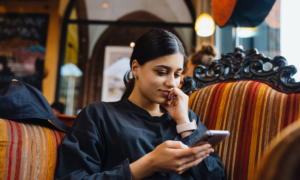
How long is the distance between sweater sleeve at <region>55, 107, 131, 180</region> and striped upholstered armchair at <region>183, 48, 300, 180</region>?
0.51 metres

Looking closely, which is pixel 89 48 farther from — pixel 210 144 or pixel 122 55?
pixel 210 144

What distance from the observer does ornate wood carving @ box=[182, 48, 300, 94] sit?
46.8 inches

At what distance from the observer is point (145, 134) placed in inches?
42.1

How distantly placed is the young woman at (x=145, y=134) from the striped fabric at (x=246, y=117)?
0.10m

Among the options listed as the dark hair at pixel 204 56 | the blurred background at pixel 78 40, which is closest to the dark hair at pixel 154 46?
the dark hair at pixel 204 56

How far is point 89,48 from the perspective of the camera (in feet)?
15.1

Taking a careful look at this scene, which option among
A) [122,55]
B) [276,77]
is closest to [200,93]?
[276,77]

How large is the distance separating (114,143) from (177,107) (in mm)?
309

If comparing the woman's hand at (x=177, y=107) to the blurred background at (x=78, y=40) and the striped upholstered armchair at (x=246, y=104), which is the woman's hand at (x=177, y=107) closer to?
the striped upholstered armchair at (x=246, y=104)

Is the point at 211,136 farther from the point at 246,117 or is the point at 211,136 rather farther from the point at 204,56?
the point at 204,56

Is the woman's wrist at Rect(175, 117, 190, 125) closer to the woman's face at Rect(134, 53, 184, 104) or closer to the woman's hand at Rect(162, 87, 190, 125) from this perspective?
the woman's hand at Rect(162, 87, 190, 125)

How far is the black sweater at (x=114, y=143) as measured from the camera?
93cm

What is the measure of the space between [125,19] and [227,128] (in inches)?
152

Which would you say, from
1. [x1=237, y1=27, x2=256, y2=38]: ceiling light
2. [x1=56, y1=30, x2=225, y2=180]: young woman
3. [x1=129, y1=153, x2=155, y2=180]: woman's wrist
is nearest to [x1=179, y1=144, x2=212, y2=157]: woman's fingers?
[x1=56, y1=30, x2=225, y2=180]: young woman
